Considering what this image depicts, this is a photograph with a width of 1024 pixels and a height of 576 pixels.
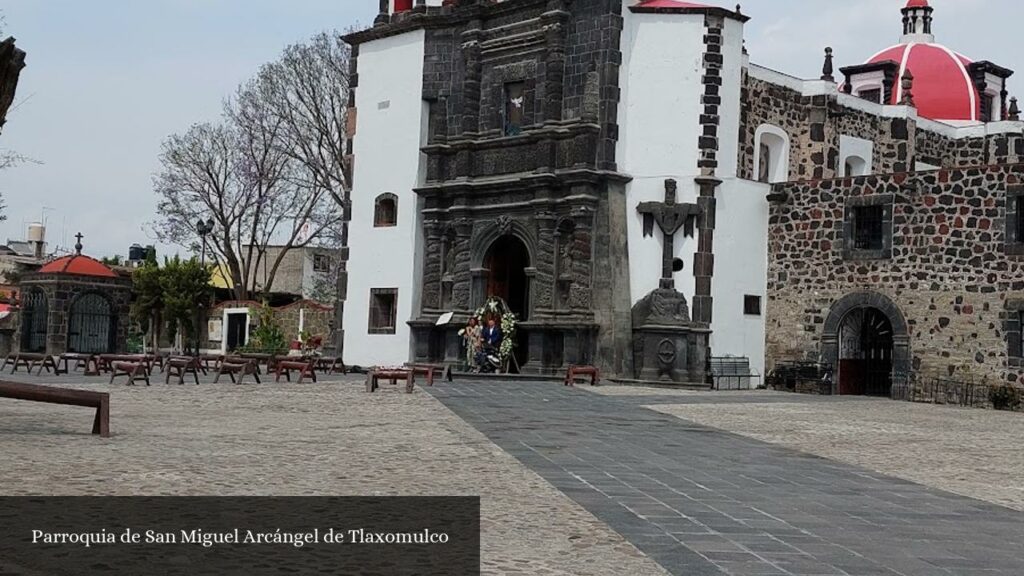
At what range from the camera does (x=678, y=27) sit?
25297 millimetres

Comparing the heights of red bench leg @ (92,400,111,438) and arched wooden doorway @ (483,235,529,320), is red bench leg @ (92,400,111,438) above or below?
below

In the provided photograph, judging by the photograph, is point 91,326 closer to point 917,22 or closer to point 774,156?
point 774,156

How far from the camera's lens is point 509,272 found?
92.9 ft

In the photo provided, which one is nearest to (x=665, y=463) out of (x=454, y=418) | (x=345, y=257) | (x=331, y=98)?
(x=454, y=418)

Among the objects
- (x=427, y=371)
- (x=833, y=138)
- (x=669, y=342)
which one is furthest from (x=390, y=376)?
(x=833, y=138)

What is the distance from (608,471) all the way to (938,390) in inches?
589

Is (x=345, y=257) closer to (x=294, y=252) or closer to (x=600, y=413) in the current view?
(x=600, y=413)

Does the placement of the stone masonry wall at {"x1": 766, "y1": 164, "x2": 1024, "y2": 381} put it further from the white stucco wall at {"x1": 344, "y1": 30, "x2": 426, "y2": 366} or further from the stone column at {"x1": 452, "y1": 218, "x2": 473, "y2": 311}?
the white stucco wall at {"x1": 344, "y1": 30, "x2": 426, "y2": 366}

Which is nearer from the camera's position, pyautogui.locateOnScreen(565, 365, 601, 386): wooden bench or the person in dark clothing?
pyautogui.locateOnScreen(565, 365, 601, 386): wooden bench

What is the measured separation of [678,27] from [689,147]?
8.53ft

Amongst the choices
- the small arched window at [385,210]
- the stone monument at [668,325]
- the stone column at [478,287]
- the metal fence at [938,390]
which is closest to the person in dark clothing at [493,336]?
the stone column at [478,287]

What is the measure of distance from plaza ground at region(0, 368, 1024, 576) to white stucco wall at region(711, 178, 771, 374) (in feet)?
25.4

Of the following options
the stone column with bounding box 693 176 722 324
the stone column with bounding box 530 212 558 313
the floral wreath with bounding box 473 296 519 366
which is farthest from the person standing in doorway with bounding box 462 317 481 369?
the stone column with bounding box 693 176 722 324

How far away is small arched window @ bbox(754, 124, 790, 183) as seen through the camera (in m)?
26.8
